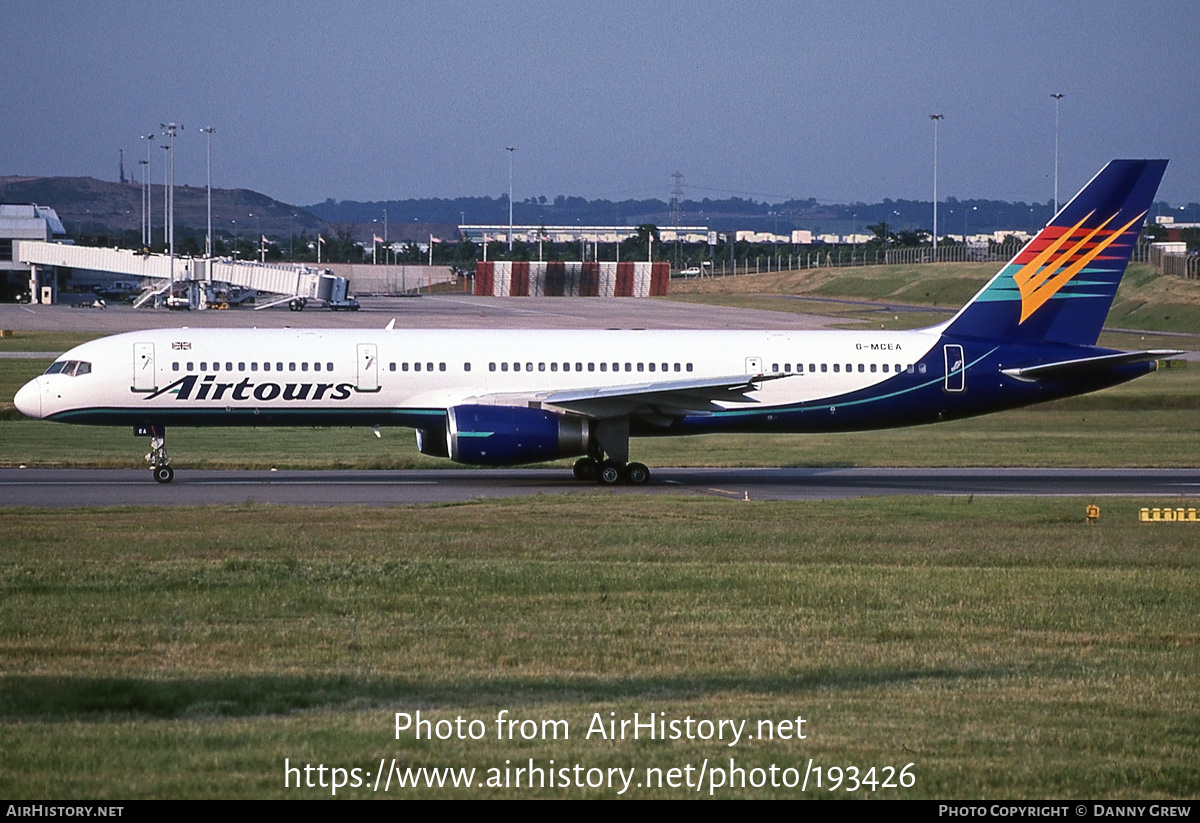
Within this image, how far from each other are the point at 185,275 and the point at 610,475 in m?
102

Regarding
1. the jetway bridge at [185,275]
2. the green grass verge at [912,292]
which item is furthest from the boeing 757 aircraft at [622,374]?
the jetway bridge at [185,275]

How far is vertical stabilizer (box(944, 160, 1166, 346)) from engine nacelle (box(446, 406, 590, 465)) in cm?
1004

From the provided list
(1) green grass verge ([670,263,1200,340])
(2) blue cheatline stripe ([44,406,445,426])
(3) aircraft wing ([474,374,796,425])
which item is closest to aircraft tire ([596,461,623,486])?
(3) aircraft wing ([474,374,796,425])

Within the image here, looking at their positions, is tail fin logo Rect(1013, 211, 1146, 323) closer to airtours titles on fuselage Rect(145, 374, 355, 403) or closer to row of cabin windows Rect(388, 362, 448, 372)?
row of cabin windows Rect(388, 362, 448, 372)

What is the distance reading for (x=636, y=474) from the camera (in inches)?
1291

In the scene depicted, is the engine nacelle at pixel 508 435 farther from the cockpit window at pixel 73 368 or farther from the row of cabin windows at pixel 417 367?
the cockpit window at pixel 73 368

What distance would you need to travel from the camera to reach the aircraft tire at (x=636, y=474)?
107 feet

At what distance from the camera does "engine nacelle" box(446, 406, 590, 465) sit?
101ft

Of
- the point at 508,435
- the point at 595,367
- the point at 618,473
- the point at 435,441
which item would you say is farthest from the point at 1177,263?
the point at 508,435

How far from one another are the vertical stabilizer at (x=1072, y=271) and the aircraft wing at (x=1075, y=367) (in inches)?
36.3

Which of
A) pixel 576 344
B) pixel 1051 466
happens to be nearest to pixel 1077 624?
pixel 576 344

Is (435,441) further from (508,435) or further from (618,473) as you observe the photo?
(618,473)
